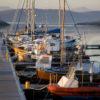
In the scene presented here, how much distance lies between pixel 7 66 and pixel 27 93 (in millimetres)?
4584

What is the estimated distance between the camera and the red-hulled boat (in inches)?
834

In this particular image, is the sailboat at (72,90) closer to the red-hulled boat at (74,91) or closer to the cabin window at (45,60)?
the red-hulled boat at (74,91)

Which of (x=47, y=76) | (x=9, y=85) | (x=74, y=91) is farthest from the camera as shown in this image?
(x=47, y=76)

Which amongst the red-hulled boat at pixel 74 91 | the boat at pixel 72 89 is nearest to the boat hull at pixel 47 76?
the boat at pixel 72 89

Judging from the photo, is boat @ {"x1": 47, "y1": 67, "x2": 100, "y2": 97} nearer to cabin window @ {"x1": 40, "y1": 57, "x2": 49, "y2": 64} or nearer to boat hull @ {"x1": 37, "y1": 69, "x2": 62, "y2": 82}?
boat hull @ {"x1": 37, "y1": 69, "x2": 62, "y2": 82}

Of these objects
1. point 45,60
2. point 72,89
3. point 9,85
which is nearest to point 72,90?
point 72,89

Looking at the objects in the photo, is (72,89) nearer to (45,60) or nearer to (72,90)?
(72,90)

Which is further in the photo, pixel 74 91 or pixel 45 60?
pixel 45 60

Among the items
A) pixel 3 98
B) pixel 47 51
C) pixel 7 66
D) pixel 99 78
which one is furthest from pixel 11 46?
pixel 3 98

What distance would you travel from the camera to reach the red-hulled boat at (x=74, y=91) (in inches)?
834

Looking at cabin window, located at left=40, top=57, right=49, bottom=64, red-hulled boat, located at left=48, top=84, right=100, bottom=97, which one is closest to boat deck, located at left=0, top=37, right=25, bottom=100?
red-hulled boat, located at left=48, top=84, right=100, bottom=97

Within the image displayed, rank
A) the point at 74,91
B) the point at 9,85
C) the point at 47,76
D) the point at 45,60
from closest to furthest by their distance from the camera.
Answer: the point at 9,85
the point at 74,91
the point at 47,76
the point at 45,60

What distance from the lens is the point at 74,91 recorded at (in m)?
21.2

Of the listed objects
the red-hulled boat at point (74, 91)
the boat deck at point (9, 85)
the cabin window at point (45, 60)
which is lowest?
the red-hulled boat at point (74, 91)
